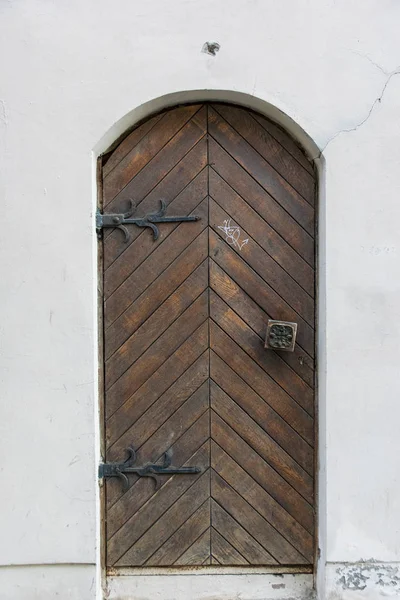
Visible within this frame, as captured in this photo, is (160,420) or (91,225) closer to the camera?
(91,225)

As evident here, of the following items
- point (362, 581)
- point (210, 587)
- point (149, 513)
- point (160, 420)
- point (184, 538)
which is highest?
point (160, 420)

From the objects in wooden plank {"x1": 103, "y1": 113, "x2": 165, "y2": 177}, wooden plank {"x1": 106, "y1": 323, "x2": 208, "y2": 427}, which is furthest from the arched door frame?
wooden plank {"x1": 106, "y1": 323, "x2": 208, "y2": 427}

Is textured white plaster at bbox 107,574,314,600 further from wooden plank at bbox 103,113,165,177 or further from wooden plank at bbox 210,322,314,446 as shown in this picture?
wooden plank at bbox 103,113,165,177

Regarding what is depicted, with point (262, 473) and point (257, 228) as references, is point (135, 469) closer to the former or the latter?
point (262, 473)

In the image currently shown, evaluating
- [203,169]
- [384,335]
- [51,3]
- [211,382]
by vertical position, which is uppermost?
[51,3]

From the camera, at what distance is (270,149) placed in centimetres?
253

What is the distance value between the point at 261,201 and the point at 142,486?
1494 mm

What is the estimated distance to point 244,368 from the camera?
2523mm

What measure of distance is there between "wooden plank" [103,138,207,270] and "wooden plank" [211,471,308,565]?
118cm

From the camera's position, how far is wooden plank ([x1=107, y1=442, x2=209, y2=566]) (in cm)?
253

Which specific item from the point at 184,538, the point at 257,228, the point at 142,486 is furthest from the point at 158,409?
the point at 257,228

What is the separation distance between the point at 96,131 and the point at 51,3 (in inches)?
24.4

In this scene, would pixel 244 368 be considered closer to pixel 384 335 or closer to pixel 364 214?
pixel 384 335

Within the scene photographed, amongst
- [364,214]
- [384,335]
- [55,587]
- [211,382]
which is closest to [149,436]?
[211,382]
